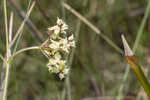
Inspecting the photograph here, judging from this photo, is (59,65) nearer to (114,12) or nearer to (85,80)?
(85,80)

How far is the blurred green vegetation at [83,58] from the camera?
2420mm

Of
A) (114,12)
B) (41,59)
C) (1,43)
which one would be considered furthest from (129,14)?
(1,43)

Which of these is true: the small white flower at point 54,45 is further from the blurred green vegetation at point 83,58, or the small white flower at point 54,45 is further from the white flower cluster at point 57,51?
the blurred green vegetation at point 83,58

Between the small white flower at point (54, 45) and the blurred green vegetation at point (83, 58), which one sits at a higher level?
the blurred green vegetation at point (83, 58)

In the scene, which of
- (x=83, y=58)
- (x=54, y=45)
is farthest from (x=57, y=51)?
(x=83, y=58)

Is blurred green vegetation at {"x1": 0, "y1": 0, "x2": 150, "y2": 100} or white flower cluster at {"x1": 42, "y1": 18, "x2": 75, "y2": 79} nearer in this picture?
white flower cluster at {"x1": 42, "y1": 18, "x2": 75, "y2": 79}

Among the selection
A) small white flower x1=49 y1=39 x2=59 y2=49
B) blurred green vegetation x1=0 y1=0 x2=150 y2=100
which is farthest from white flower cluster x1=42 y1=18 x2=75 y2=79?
blurred green vegetation x1=0 y1=0 x2=150 y2=100

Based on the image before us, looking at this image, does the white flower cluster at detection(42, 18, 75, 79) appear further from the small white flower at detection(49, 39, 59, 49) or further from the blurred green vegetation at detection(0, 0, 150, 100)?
the blurred green vegetation at detection(0, 0, 150, 100)

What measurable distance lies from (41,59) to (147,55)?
115 centimetres

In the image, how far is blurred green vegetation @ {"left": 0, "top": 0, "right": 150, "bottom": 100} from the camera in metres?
2.42

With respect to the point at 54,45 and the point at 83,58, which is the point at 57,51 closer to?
the point at 54,45

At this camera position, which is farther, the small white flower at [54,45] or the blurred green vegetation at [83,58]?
the blurred green vegetation at [83,58]

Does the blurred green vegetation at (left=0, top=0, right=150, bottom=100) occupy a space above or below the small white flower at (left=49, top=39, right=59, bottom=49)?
above

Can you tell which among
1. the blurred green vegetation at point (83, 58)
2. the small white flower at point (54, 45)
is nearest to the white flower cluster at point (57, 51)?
the small white flower at point (54, 45)
